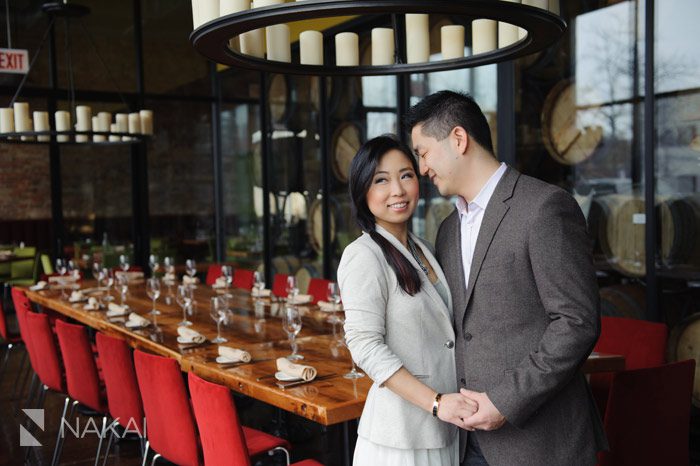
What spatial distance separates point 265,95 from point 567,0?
4.55 meters

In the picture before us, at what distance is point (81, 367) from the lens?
154 inches

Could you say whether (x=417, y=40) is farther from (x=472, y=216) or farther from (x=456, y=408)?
(x=456, y=408)

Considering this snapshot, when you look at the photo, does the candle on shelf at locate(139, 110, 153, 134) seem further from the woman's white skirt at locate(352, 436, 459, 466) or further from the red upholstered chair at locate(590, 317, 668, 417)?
the woman's white skirt at locate(352, 436, 459, 466)

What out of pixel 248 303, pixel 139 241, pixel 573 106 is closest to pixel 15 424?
pixel 248 303

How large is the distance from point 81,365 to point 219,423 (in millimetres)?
1662

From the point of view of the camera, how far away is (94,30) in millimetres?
8750

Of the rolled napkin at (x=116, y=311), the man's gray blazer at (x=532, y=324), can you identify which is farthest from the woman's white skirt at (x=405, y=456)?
the rolled napkin at (x=116, y=311)

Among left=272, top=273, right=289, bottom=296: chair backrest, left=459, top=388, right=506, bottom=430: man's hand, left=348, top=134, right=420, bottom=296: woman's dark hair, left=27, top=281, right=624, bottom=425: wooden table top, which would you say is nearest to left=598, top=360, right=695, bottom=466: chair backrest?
left=27, top=281, right=624, bottom=425: wooden table top

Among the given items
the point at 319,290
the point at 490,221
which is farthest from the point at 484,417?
the point at 319,290

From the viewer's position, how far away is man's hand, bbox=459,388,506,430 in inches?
73.9

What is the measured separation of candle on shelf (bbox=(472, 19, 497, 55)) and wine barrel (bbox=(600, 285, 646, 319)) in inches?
91.3

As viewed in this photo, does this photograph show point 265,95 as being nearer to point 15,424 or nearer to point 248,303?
point 248,303

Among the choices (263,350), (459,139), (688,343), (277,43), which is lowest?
(688,343)

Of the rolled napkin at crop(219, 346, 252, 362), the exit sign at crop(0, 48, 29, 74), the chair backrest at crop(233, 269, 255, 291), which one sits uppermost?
the exit sign at crop(0, 48, 29, 74)
